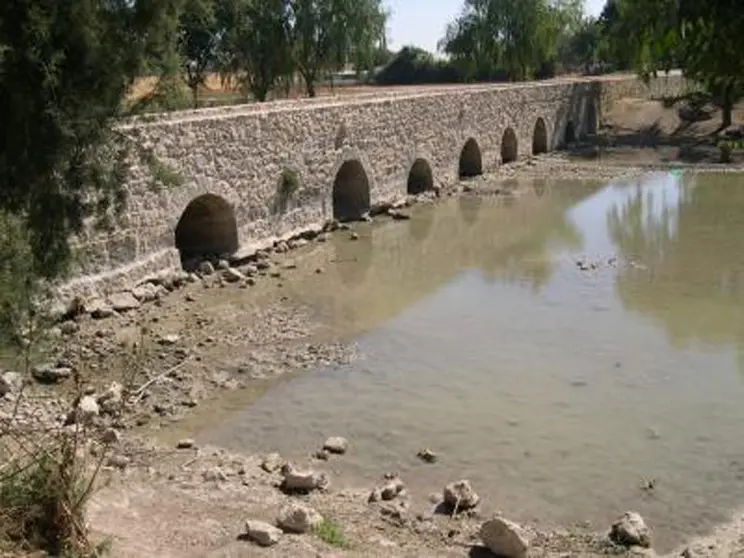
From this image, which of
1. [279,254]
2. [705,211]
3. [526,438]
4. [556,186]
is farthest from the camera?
[556,186]

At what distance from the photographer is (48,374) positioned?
8812mm

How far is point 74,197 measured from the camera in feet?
25.8

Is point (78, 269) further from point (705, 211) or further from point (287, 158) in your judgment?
point (705, 211)

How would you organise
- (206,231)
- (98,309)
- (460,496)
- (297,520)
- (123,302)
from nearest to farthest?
1. (297,520)
2. (460,496)
3. (98,309)
4. (123,302)
5. (206,231)

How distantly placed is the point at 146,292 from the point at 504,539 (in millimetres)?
6927

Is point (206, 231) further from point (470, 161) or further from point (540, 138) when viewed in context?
point (540, 138)

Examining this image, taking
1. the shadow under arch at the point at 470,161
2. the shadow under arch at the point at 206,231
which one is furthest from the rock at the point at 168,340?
the shadow under arch at the point at 470,161

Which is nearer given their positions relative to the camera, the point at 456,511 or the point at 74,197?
the point at 456,511

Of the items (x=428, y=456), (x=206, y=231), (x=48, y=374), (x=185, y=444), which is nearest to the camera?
(x=428, y=456)

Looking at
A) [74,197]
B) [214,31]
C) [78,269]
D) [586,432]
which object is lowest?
[586,432]

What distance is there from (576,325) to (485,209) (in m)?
8.67

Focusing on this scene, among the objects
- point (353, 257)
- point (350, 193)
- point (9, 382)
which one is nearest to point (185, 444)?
point (9, 382)

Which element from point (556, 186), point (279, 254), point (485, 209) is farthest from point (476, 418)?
point (556, 186)

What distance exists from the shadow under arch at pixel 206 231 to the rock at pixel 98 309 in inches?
109
